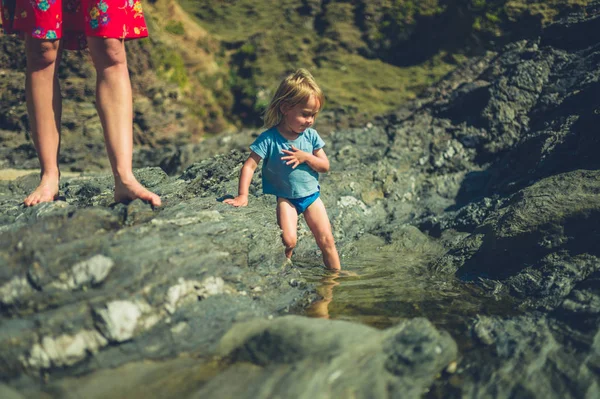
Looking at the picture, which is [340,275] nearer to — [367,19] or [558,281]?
[558,281]

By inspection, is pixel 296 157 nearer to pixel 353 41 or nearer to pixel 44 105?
pixel 44 105

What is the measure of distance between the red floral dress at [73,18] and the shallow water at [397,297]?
1.82 metres

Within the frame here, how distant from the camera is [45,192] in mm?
3463

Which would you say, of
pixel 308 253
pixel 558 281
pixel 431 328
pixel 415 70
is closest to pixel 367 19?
pixel 415 70

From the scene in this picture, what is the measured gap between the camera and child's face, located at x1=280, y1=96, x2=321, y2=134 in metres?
3.70

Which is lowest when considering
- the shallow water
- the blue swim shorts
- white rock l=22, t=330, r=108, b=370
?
the shallow water

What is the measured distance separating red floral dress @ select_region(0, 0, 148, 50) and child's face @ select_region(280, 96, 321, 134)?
1.02m

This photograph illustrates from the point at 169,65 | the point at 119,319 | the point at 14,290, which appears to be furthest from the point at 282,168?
the point at 169,65

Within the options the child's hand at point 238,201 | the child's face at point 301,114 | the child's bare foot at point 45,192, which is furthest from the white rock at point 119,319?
the child's face at point 301,114

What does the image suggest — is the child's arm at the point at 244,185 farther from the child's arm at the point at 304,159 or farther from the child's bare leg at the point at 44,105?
the child's bare leg at the point at 44,105

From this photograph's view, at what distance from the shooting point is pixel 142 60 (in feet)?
30.9

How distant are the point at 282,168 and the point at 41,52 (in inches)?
62.6

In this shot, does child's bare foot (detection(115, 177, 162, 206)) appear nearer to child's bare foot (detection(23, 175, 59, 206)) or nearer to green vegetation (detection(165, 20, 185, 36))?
child's bare foot (detection(23, 175, 59, 206))

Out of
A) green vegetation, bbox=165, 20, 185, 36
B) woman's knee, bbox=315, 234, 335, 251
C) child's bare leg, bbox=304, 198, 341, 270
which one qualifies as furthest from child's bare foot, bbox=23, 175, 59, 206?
green vegetation, bbox=165, 20, 185, 36
